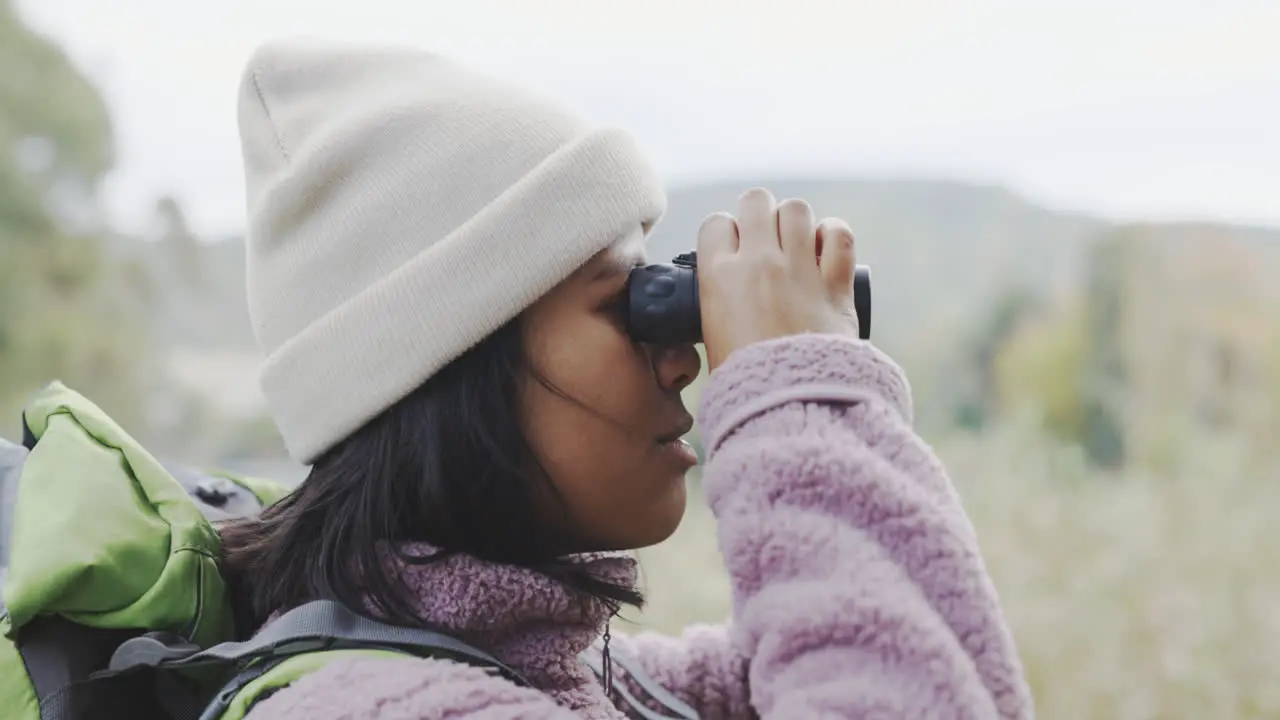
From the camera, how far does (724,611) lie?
78.7 inches

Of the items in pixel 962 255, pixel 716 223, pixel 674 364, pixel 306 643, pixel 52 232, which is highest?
pixel 716 223

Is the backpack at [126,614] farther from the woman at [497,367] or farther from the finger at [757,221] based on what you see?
the finger at [757,221]

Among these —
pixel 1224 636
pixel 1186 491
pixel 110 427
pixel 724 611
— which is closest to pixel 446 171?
pixel 110 427

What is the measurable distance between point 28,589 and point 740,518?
1.38 feet

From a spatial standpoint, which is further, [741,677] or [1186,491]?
[1186,491]

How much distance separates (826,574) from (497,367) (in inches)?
11.3

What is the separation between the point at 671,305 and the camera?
2.56 ft

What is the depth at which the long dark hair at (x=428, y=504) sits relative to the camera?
0.79 m

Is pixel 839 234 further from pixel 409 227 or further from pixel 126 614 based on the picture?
pixel 126 614

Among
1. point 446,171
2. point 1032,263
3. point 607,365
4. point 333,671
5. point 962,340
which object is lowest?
point 962,340

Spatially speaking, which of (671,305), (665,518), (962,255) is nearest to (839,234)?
(671,305)

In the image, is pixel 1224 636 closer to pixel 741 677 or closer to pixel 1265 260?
pixel 1265 260

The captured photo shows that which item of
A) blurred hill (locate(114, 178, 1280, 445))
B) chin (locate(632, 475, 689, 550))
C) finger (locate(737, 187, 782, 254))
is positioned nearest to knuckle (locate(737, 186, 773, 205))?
finger (locate(737, 187, 782, 254))

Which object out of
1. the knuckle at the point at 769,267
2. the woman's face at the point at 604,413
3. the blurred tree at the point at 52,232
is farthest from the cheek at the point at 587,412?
the blurred tree at the point at 52,232
